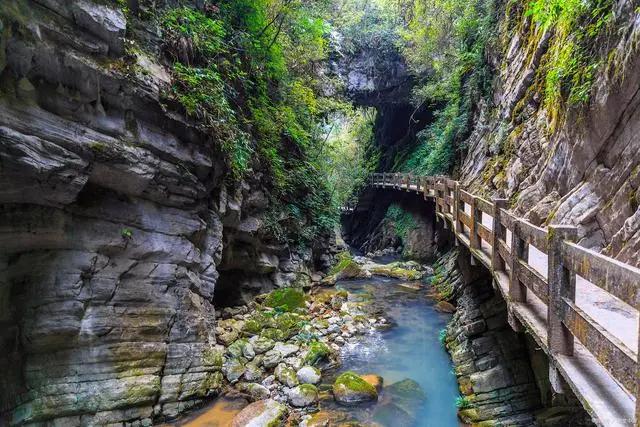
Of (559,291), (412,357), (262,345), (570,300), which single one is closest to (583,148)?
(559,291)

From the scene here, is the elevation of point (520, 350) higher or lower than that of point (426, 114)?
lower

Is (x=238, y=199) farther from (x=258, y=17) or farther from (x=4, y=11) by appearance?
(x=4, y=11)

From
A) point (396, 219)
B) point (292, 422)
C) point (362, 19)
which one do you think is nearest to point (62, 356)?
point (292, 422)

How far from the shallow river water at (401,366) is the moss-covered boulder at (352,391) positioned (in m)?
0.14

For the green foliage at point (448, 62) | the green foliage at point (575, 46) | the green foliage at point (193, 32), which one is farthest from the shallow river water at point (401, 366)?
the green foliage at point (448, 62)

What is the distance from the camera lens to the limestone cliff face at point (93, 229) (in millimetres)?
4871

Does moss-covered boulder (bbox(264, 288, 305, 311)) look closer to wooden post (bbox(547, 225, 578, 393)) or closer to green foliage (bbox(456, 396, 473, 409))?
green foliage (bbox(456, 396, 473, 409))

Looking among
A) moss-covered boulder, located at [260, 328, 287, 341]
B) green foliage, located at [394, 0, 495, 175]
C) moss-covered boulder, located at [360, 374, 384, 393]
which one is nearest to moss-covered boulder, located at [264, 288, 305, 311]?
moss-covered boulder, located at [260, 328, 287, 341]

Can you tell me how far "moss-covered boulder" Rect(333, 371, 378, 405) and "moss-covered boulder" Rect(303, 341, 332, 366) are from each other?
3.21 feet

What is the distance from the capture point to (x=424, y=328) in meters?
10.2

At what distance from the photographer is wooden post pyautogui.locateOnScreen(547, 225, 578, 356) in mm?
3275

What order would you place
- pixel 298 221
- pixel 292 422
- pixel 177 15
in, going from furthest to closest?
pixel 298 221 < pixel 177 15 < pixel 292 422

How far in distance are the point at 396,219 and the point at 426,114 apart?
815cm

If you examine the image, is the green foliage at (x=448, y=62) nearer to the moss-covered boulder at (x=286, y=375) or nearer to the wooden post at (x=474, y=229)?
the wooden post at (x=474, y=229)
